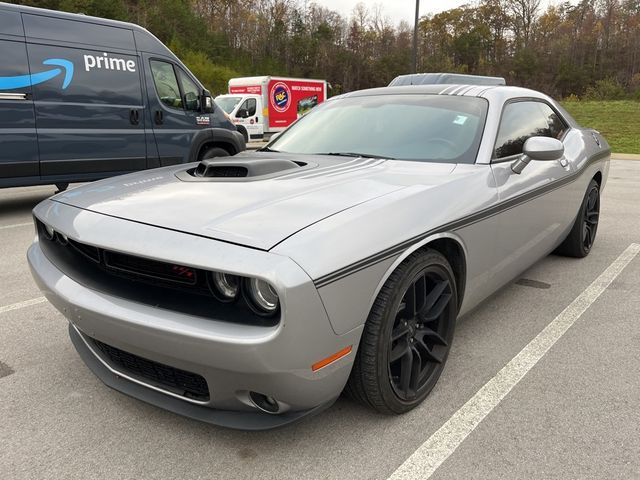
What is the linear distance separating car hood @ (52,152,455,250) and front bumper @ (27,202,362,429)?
0.35ft

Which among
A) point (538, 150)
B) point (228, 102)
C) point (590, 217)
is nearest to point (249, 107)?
point (228, 102)

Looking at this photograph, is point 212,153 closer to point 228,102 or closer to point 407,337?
point 407,337

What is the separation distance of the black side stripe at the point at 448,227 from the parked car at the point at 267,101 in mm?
15993

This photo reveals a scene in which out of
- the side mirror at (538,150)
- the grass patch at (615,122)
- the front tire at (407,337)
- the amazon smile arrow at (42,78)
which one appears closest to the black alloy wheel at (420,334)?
the front tire at (407,337)

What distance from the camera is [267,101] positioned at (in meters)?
21.7

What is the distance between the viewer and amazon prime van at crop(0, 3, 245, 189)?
5859 mm

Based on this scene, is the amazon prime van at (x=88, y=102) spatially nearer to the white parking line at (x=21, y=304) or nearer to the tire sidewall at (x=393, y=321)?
the white parking line at (x=21, y=304)

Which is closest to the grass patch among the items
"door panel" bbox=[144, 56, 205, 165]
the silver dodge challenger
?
"door panel" bbox=[144, 56, 205, 165]

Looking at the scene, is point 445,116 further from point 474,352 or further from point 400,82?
point 400,82

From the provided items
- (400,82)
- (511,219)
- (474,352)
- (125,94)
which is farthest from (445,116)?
(125,94)

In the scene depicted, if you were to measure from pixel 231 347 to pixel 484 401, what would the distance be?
4.35 feet

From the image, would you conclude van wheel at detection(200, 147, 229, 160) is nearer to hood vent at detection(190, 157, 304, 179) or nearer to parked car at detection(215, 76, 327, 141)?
hood vent at detection(190, 157, 304, 179)

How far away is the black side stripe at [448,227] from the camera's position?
173cm

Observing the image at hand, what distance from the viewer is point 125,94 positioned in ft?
21.9
